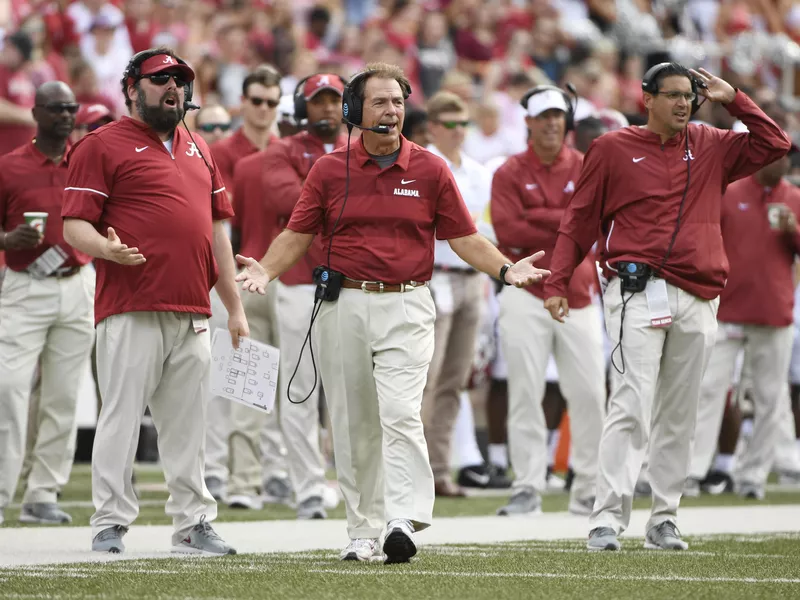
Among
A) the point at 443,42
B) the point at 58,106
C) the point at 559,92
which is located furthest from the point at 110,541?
the point at 443,42

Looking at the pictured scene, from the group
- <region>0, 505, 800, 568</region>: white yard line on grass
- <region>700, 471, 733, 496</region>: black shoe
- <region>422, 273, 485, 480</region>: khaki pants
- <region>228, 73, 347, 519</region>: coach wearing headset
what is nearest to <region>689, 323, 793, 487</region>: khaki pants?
<region>700, 471, 733, 496</region>: black shoe

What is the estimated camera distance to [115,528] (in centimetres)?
813

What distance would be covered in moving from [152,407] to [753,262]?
5498 mm

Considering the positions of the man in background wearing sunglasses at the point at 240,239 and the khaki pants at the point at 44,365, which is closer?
the khaki pants at the point at 44,365

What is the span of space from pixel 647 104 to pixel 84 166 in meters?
3.00

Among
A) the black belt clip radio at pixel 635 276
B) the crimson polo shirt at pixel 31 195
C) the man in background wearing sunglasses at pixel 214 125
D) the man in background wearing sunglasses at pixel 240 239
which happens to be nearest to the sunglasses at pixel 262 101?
the man in background wearing sunglasses at pixel 240 239

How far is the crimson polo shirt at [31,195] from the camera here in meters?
9.75

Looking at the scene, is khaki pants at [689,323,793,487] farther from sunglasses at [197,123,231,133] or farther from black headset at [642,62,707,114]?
sunglasses at [197,123,231,133]

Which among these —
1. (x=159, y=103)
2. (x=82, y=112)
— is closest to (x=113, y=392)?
(x=159, y=103)

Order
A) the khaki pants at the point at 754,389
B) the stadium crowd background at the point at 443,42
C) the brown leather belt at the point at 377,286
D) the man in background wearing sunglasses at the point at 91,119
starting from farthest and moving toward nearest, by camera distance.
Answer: the stadium crowd background at the point at 443,42, the khaki pants at the point at 754,389, the man in background wearing sunglasses at the point at 91,119, the brown leather belt at the point at 377,286

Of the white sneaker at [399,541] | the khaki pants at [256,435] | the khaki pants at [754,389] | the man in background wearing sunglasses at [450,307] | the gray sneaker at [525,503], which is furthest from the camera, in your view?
the khaki pants at [754,389]

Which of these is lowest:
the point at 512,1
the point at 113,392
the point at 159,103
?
A: the point at 113,392

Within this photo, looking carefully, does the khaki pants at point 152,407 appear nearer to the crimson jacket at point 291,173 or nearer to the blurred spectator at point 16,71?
the crimson jacket at point 291,173

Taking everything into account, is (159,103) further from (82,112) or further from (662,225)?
(82,112)
